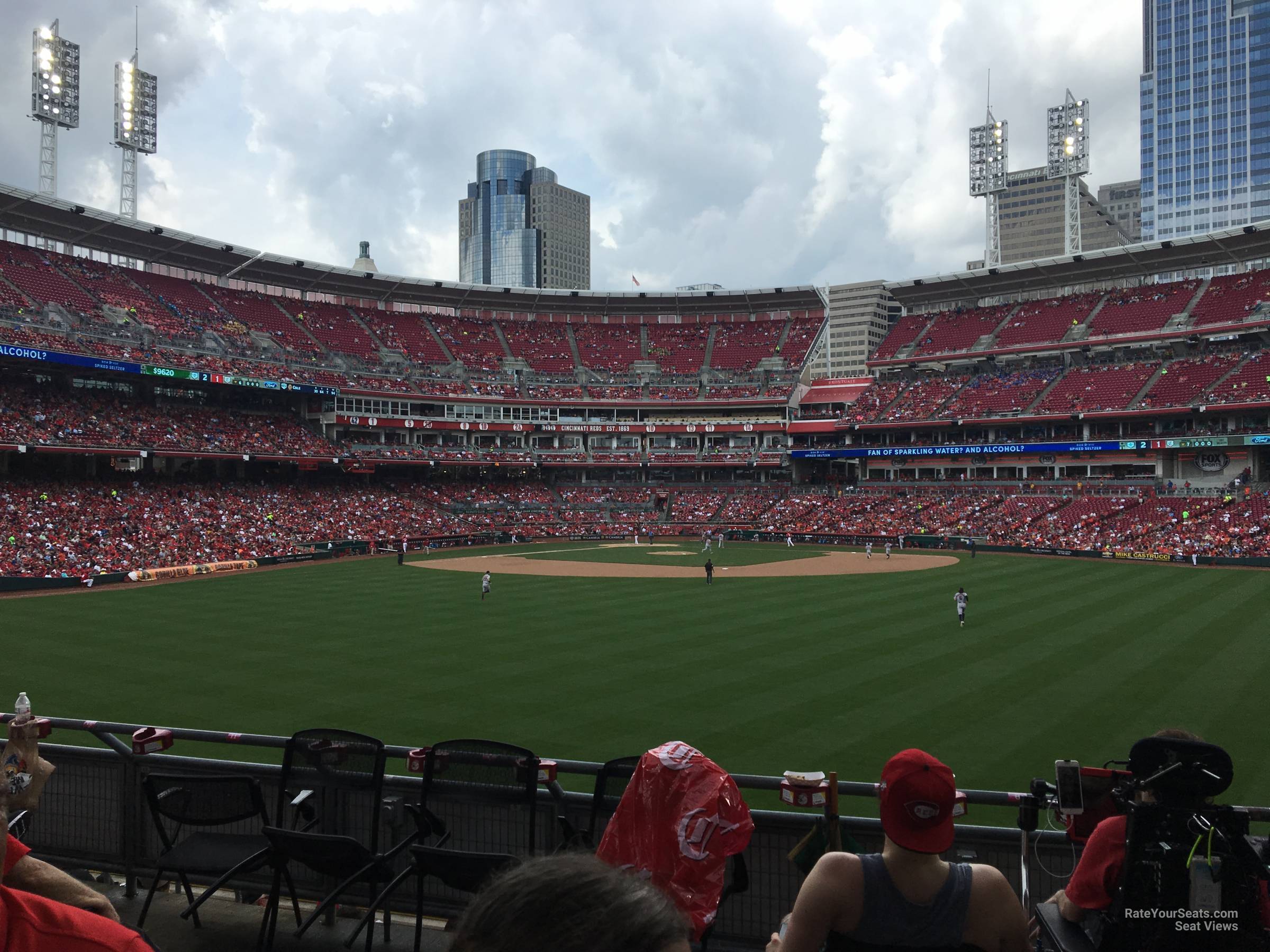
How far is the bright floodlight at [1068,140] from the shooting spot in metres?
80.6

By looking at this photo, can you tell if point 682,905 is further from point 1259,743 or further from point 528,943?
point 1259,743

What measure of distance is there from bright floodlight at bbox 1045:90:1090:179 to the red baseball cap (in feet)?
302

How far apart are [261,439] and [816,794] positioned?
64403mm

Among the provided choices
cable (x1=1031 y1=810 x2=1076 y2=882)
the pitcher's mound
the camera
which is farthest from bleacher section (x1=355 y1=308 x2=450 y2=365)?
the camera

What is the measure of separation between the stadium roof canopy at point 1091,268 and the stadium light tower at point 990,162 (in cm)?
513

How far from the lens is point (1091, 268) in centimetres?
7412

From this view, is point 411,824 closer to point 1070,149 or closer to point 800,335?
point 800,335

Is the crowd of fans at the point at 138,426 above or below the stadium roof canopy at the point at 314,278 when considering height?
below

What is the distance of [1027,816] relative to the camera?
18.0ft

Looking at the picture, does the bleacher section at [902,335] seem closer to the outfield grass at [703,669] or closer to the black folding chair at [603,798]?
the outfield grass at [703,669]

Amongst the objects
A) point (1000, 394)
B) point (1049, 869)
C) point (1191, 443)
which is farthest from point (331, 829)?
point (1000, 394)

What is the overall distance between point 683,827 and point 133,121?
3019 inches

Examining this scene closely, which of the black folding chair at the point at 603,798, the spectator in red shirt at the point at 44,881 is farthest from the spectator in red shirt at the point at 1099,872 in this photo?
the spectator in red shirt at the point at 44,881

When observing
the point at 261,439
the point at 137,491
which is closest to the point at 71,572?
the point at 137,491
